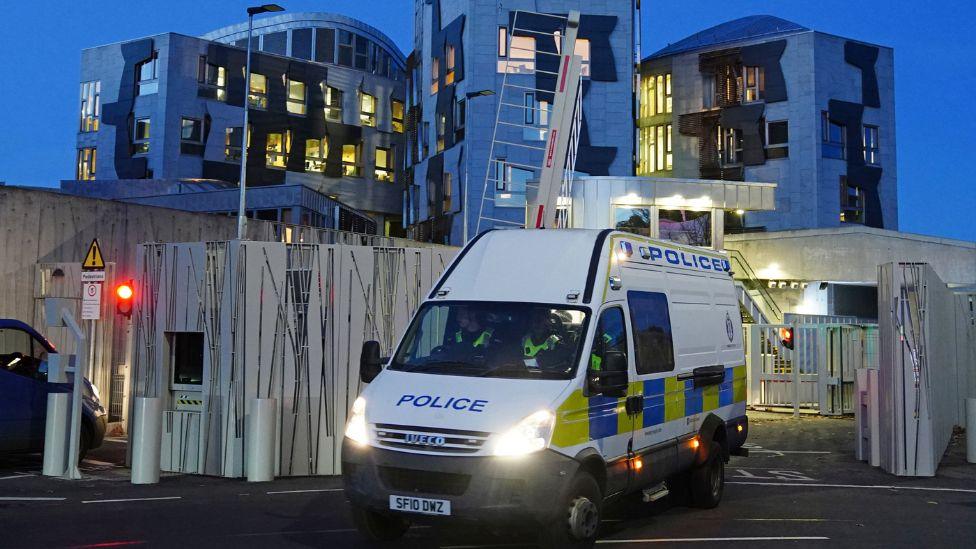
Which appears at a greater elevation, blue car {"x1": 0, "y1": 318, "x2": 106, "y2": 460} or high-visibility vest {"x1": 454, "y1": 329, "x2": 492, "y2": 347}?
high-visibility vest {"x1": 454, "y1": 329, "x2": 492, "y2": 347}

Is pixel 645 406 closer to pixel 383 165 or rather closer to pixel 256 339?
pixel 256 339

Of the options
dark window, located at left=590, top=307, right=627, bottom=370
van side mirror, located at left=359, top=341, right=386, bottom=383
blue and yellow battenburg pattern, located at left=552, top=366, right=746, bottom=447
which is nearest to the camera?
blue and yellow battenburg pattern, located at left=552, top=366, right=746, bottom=447

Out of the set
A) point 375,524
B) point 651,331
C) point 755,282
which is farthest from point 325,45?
point 375,524

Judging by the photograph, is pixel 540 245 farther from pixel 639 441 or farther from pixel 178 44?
pixel 178 44

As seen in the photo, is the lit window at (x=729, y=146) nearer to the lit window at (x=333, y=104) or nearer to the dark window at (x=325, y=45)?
the lit window at (x=333, y=104)

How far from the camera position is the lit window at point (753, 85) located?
52656 millimetres

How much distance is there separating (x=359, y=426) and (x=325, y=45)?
6386 centimetres

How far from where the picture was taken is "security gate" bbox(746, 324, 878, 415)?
85.1 feet

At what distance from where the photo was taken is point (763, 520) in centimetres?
1103

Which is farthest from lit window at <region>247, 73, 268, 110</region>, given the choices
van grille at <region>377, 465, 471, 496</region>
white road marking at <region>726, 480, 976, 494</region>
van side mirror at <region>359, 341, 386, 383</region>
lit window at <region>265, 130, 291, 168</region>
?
van grille at <region>377, 465, 471, 496</region>

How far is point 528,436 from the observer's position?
322 inches

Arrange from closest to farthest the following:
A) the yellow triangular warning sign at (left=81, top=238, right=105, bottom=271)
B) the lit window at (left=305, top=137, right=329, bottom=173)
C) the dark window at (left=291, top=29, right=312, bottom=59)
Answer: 1. the yellow triangular warning sign at (left=81, top=238, right=105, bottom=271)
2. the lit window at (left=305, top=137, right=329, bottom=173)
3. the dark window at (left=291, top=29, right=312, bottom=59)

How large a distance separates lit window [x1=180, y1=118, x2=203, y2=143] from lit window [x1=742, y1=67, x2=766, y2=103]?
94.7ft

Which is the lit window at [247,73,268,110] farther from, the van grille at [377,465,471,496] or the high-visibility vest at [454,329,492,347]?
the van grille at [377,465,471,496]
